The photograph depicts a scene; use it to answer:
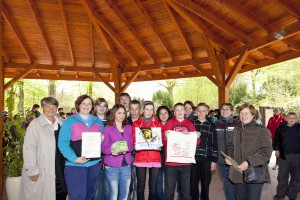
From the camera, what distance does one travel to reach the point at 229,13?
29.6ft

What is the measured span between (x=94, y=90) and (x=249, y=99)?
51.2 ft

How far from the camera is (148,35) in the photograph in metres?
12.5

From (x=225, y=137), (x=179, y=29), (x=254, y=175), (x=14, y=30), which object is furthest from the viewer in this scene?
(x=14, y=30)

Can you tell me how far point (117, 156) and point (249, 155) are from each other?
69.6 inches

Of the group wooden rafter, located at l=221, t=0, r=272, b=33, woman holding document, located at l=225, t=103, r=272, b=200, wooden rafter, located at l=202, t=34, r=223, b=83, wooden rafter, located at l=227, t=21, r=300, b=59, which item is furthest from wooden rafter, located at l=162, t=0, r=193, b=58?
woman holding document, located at l=225, t=103, r=272, b=200

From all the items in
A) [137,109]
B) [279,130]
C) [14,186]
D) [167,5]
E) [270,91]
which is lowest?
[14,186]

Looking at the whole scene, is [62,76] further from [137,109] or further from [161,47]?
[137,109]

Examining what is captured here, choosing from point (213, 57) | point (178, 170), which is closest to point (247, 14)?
point (213, 57)

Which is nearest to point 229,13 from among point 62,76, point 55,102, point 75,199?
point 55,102

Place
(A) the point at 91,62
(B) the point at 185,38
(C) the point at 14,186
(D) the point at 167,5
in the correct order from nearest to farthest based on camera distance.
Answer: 1. (C) the point at 14,186
2. (D) the point at 167,5
3. (B) the point at 185,38
4. (A) the point at 91,62

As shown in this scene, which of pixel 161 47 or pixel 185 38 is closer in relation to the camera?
pixel 185 38

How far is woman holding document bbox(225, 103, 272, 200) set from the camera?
378cm

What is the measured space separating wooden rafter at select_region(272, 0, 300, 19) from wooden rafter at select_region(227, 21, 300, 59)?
0.85ft

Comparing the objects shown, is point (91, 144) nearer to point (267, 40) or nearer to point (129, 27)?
point (267, 40)
